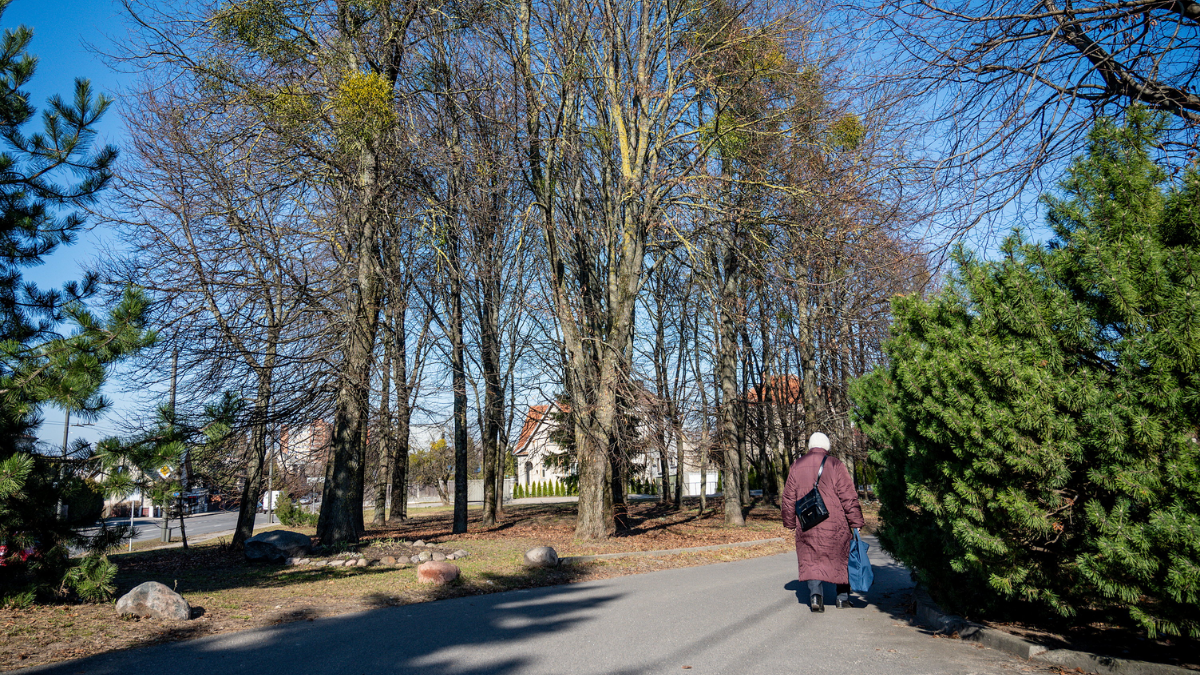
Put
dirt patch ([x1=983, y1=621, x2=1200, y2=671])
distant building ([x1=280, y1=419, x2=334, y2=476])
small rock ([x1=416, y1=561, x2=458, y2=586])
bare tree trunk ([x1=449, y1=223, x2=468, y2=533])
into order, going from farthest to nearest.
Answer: bare tree trunk ([x1=449, y1=223, x2=468, y2=533]) < distant building ([x1=280, y1=419, x2=334, y2=476]) < small rock ([x1=416, y1=561, x2=458, y2=586]) < dirt patch ([x1=983, y1=621, x2=1200, y2=671])

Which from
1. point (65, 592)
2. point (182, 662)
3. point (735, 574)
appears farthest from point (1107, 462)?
point (65, 592)

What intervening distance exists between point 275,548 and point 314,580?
2.88 m

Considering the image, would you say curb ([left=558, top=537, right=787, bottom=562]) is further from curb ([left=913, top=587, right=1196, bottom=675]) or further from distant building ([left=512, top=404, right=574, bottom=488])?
curb ([left=913, top=587, right=1196, bottom=675])

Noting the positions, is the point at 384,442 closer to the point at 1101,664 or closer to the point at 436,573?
the point at 436,573

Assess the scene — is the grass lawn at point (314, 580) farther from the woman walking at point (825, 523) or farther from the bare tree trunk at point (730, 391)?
the woman walking at point (825, 523)

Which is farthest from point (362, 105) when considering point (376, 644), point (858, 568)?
point (858, 568)

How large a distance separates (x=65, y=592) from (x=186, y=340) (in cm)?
572

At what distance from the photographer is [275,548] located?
12461mm

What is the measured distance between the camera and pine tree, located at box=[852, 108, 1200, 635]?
407 centimetres

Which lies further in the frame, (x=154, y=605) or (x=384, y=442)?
(x=384, y=442)

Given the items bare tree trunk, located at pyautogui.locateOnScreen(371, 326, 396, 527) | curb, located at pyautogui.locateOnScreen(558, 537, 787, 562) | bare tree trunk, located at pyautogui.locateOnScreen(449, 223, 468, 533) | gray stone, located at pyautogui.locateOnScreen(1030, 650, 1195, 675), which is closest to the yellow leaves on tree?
bare tree trunk, located at pyautogui.locateOnScreen(371, 326, 396, 527)

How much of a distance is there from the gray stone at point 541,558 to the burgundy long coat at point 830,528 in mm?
5226

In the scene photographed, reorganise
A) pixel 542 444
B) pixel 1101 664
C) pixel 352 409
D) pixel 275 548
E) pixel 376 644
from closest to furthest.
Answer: pixel 1101 664
pixel 376 644
pixel 275 548
pixel 352 409
pixel 542 444

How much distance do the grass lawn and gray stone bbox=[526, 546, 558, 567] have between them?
0.22 meters
